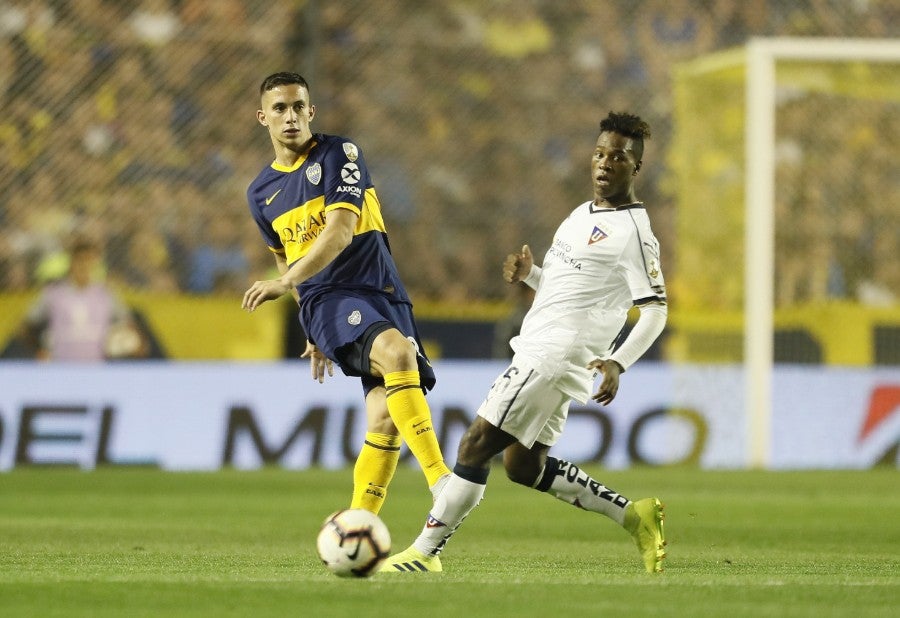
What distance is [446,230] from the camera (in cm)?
1673

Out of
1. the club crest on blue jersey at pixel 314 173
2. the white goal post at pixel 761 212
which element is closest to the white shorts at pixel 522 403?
the club crest on blue jersey at pixel 314 173

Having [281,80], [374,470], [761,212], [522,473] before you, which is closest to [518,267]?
[522,473]

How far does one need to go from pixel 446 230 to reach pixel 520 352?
10241mm

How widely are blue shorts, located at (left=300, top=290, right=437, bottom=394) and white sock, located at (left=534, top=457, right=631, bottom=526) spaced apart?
659 mm

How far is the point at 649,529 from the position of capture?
655 centimetres

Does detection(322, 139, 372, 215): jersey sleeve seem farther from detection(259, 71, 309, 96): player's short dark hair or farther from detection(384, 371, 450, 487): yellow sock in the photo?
detection(384, 371, 450, 487): yellow sock

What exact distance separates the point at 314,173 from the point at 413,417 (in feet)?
3.72

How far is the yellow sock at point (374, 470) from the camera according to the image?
22.6 ft

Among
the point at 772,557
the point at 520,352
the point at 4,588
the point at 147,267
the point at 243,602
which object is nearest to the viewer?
the point at 243,602

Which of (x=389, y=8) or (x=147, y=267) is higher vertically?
(x=389, y=8)

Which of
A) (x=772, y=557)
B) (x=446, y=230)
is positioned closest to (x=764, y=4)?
(x=446, y=230)

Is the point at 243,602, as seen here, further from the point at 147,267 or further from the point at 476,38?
the point at 476,38

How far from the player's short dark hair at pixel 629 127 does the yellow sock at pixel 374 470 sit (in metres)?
1.55

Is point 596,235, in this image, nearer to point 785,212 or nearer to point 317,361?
point 317,361
